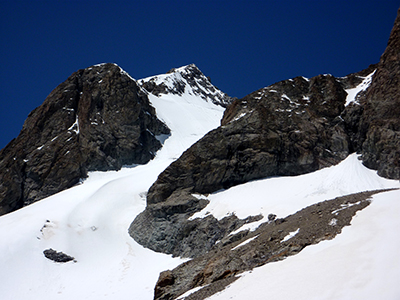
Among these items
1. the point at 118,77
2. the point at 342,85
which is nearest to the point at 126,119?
the point at 118,77

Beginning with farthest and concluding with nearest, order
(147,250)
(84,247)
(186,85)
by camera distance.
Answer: (186,85), (84,247), (147,250)

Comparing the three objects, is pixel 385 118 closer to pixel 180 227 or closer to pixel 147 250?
pixel 180 227

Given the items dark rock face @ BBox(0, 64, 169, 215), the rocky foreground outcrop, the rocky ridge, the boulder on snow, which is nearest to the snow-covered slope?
the boulder on snow

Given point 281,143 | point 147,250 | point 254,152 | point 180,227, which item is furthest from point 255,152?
point 147,250

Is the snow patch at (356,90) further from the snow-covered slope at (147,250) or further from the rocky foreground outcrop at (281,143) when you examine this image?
the snow-covered slope at (147,250)

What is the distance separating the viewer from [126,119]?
61125mm

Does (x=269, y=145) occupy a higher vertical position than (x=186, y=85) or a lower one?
lower

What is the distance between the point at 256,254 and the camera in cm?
1504

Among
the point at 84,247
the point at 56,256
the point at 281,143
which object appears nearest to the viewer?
the point at 56,256

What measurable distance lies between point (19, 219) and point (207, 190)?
21715 millimetres

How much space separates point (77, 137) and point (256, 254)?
49306 millimetres

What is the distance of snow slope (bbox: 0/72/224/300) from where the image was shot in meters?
28.1

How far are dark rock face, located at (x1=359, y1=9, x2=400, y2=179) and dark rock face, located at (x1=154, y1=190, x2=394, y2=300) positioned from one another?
15.0 m

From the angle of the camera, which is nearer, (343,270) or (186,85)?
(343,270)
